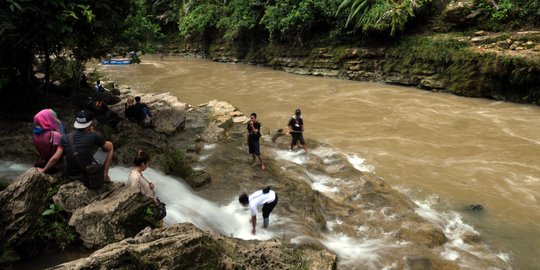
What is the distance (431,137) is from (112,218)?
1193 cm

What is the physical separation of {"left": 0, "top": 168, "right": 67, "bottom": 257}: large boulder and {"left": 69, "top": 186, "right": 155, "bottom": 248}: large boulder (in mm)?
517

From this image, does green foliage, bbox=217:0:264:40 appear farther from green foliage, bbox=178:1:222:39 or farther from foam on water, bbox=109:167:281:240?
foam on water, bbox=109:167:281:240

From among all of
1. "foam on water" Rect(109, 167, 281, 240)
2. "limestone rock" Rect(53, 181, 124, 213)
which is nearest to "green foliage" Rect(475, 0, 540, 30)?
"foam on water" Rect(109, 167, 281, 240)

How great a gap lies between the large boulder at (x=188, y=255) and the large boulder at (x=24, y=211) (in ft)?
5.10

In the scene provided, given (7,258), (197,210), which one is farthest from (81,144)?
(197,210)

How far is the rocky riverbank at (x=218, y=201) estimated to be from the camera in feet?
15.3

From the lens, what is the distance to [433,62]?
838 inches

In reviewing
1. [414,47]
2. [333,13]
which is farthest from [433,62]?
[333,13]

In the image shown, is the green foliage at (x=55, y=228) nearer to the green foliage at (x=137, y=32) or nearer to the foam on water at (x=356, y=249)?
the foam on water at (x=356, y=249)

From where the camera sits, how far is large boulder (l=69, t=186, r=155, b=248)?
4965mm

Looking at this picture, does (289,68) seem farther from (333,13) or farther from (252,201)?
(252,201)

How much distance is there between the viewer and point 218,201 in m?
8.46

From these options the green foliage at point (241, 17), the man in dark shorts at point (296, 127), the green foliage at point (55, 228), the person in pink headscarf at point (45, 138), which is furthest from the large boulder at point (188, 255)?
the green foliage at point (241, 17)

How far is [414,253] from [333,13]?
21909 millimetres
